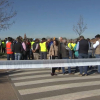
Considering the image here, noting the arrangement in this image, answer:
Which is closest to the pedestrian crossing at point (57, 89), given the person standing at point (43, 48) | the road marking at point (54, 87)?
the road marking at point (54, 87)

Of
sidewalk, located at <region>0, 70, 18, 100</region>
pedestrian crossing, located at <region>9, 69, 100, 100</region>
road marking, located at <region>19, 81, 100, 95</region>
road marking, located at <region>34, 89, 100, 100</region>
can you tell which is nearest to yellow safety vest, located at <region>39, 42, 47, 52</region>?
pedestrian crossing, located at <region>9, 69, 100, 100</region>

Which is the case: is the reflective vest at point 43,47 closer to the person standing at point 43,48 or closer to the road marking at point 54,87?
the person standing at point 43,48

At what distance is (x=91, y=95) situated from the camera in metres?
5.13

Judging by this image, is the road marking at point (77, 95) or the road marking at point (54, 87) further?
the road marking at point (54, 87)

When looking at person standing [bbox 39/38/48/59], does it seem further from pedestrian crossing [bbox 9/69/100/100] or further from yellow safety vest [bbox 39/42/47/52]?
pedestrian crossing [bbox 9/69/100/100]

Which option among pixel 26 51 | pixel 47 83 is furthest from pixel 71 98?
pixel 26 51

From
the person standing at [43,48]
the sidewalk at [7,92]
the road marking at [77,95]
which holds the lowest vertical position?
the road marking at [77,95]

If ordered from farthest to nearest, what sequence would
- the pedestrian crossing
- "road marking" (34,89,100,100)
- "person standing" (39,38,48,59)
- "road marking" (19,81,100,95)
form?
"person standing" (39,38,48,59)
"road marking" (19,81,100,95)
the pedestrian crossing
"road marking" (34,89,100,100)

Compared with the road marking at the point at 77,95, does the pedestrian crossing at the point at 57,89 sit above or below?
above

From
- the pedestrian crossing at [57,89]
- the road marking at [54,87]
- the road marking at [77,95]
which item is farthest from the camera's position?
the road marking at [54,87]

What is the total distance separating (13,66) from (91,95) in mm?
2866

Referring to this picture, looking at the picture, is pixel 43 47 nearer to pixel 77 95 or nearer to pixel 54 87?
pixel 54 87

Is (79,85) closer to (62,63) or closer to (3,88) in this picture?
(62,63)

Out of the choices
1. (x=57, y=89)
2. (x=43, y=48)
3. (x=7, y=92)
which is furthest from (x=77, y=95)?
(x=43, y=48)
